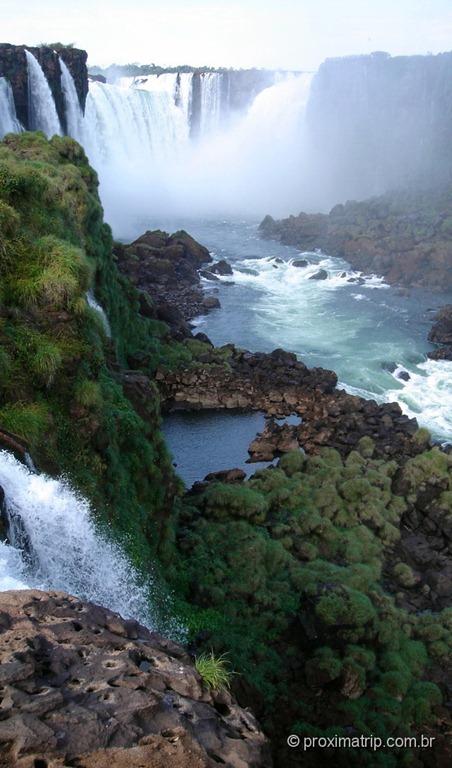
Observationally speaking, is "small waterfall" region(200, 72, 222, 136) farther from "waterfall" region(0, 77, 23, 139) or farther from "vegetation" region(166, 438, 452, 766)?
"vegetation" region(166, 438, 452, 766)

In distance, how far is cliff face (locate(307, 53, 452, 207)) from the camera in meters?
76.8

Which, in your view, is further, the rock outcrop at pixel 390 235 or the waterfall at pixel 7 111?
the rock outcrop at pixel 390 235

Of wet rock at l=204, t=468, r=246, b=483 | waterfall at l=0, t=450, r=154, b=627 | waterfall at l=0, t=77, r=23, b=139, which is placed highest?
waterfall at l=0, t=77, r=23, b=139

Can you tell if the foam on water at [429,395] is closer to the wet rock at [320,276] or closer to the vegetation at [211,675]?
the wet rock at [320,276]

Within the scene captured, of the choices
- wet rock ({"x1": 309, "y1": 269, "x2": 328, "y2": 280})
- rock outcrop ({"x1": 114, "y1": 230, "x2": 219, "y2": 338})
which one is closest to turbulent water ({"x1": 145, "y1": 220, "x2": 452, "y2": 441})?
wet rock ({"x1": 309, "y1": 269, "x2": 328, "y2": 280})

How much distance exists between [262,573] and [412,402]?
15.4 meters

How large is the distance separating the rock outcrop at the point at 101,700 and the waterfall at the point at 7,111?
39.6 m

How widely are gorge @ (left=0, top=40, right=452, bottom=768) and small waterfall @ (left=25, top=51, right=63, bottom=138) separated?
0.35 meters

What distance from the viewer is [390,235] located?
5231cm

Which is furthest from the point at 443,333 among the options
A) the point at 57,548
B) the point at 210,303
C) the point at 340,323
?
the point at 57,548

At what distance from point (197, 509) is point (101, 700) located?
12055mm

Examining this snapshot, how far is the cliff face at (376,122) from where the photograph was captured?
76812 mm

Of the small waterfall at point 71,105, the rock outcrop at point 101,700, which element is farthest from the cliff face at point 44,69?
the rock outcrop at point 101,700

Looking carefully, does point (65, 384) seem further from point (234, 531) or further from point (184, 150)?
point (184, 150)
